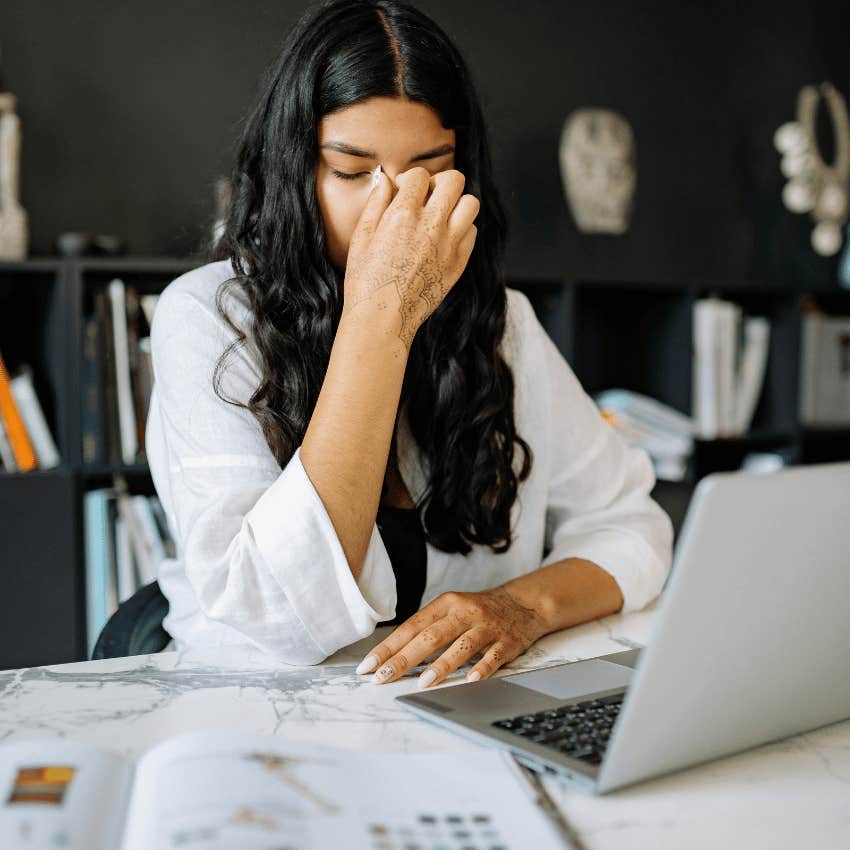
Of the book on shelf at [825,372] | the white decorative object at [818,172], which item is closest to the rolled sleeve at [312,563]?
the book on shelf at [825,372]

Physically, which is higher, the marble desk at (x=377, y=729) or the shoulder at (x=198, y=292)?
the shoulder at (x=198, y=292)

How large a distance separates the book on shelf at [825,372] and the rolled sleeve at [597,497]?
1.76 metres

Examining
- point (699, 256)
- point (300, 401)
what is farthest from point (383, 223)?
point (699, 256)

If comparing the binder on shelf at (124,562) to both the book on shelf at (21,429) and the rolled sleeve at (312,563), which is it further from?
the rolled sleeve at (312,563)

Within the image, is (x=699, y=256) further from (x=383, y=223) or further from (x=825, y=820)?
(x=825, y=820)

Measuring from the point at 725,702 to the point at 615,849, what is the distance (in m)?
0.13

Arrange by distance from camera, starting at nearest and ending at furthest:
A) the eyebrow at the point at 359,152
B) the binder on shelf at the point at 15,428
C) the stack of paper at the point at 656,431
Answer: the eyebrow at the point at 359,152 → the binder on shelf at the point at 15,428 → the stack of paper at the point at 656,431

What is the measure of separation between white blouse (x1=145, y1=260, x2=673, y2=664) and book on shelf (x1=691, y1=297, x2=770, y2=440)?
1.33 m

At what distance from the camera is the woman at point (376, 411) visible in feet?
3.16

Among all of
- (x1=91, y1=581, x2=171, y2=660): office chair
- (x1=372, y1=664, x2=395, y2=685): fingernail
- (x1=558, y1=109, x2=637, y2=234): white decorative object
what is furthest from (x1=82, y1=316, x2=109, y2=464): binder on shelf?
(x1=372, y1=664, x2=395, y2=685): fingernail

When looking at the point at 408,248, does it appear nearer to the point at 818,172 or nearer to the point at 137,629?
the point at 137,629

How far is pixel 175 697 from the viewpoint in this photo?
0.82 metres

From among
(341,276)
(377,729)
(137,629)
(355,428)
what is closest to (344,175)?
(341,276)

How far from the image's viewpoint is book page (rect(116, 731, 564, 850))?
52 centimetres
